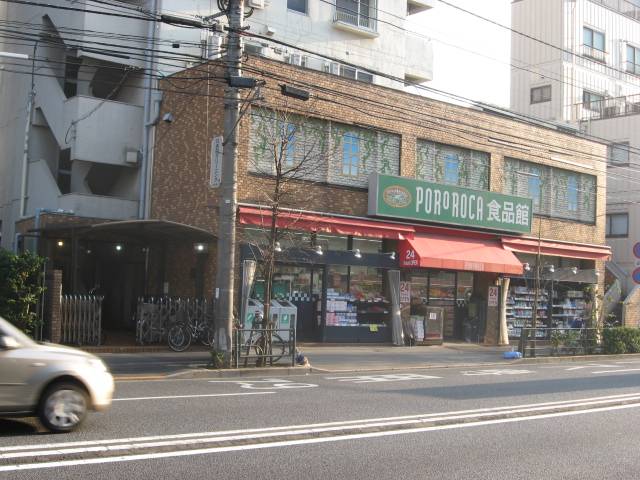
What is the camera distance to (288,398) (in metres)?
12.2

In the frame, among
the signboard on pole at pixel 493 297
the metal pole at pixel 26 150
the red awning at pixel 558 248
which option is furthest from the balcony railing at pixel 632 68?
the metal pole at pixel 26 150

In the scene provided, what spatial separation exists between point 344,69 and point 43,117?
11.9 meters

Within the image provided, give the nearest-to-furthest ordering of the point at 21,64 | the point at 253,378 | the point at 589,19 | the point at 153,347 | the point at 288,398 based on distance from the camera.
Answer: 1. the point at 288,398
2. the point at 253,378
3. the point at 153,347
4. the point at 21,64
5. the point at 589,19

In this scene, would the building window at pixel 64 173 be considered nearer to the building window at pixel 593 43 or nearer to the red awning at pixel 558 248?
the red awning at pixel 558 248

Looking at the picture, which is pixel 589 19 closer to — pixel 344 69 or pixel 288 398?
pixel 344 69

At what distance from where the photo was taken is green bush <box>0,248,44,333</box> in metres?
17.5

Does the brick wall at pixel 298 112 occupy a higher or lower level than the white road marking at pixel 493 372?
higher

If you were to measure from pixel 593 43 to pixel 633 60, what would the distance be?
3808 millimetres

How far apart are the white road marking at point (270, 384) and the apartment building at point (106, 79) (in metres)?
11.1

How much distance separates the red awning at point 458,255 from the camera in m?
23.9

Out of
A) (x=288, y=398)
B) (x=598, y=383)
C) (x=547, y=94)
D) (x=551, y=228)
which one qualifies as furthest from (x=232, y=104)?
(x=547, y=94)

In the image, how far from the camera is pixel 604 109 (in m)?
41.8

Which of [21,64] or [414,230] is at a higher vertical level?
[21,64]

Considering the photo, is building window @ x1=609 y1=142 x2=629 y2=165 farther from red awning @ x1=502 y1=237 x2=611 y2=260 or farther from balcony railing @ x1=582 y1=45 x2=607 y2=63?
red awning @ x1=502 y1=237 x2=611 y2=260
